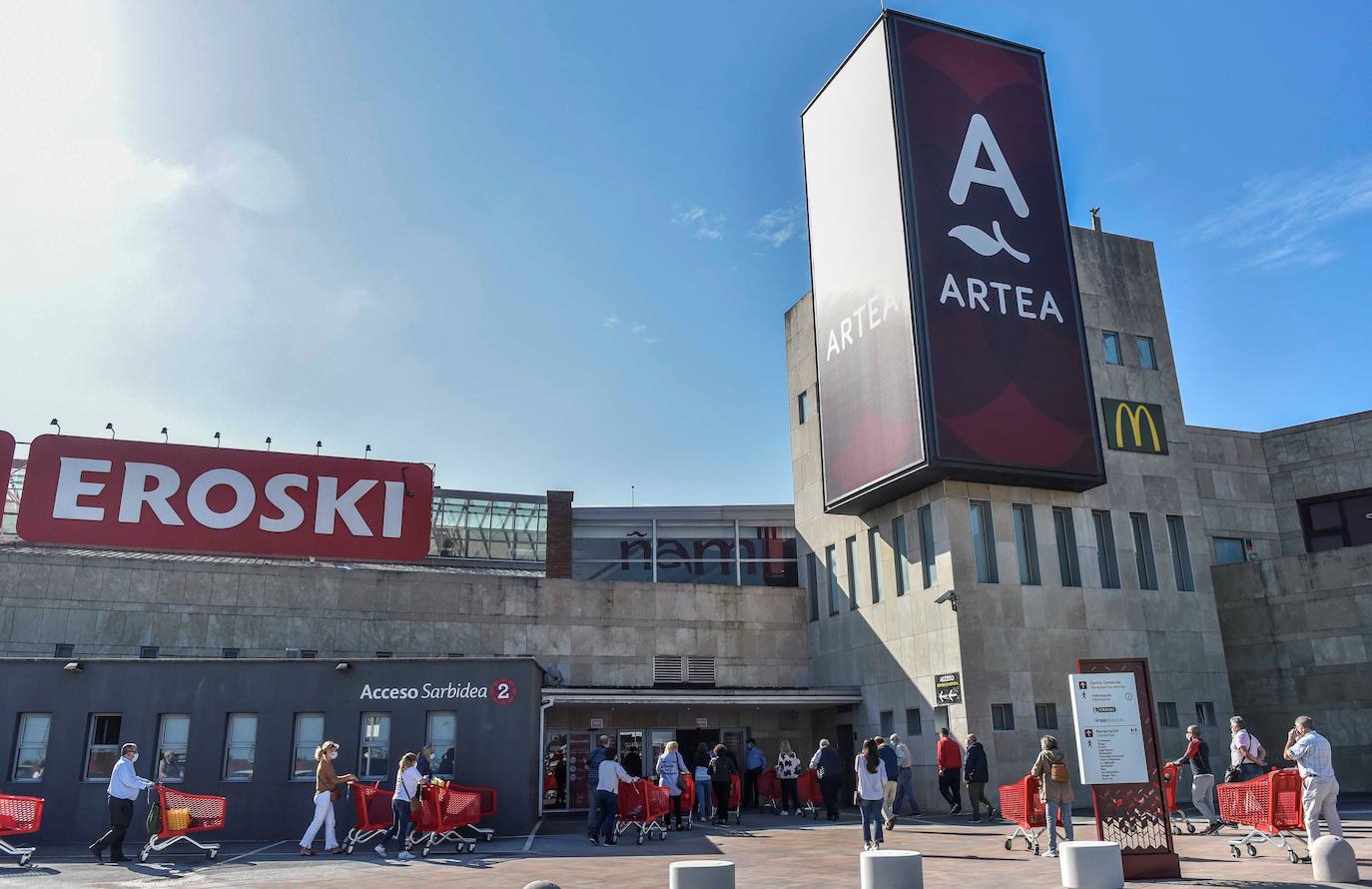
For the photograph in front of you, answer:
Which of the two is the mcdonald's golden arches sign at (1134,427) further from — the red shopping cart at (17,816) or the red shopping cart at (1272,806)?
the red shopping cart at (17,816)

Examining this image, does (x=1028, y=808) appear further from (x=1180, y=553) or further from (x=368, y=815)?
(x=1180, y=553)

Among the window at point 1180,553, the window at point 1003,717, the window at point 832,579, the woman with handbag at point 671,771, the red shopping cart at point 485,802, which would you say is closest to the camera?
the red shopping cart at point 485,802

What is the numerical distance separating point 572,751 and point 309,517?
1110 centimetres

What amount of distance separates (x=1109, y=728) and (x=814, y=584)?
777 inches

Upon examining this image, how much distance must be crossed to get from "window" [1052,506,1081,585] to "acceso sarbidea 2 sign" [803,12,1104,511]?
0.92m

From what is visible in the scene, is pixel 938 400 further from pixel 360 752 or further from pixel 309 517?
pixel 309 517

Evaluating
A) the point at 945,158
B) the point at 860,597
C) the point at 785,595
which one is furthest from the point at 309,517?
the point at 945,158

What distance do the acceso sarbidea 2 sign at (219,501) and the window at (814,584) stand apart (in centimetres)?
1227

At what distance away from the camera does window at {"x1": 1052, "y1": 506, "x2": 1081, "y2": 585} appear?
25875 millimetres

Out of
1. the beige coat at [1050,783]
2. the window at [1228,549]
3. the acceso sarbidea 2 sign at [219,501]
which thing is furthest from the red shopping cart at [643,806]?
the window at [1228,549]

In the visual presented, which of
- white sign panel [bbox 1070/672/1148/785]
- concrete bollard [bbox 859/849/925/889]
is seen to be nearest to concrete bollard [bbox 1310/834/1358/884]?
white sign panel [bbox 1070/672/1148/785]

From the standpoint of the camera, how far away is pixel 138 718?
2030 cm

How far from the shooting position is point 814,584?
104 feet

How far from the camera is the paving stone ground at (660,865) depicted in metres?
12.4
